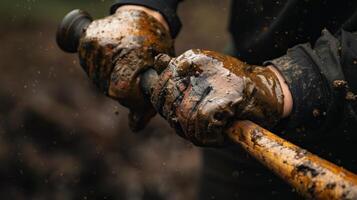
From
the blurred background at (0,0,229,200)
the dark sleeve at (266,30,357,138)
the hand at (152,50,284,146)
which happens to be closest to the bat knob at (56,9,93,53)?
the hand at (152,50,284,146)

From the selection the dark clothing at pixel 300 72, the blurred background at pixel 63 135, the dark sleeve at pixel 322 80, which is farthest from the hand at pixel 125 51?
the blurred background at pixel 63 135

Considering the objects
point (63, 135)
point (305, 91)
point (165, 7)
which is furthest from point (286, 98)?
point (63, 135)

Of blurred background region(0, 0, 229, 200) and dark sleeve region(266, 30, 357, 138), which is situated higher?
dark sleeve region(266, 30, 357, 138)

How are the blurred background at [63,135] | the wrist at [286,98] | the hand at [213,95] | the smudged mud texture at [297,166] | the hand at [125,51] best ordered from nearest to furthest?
the smudged mud texture at [297,166]
the hand at [213,95]
the wrist at [286,98]
the hand at [125,51]
the blurred background at [63,135]

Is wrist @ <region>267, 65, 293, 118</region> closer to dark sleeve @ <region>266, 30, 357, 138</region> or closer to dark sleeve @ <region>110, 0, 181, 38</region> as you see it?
dark sleeve @ <region>266, 30, 357, 138</region>

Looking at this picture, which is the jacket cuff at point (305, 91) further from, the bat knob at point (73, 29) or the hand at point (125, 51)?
the bat knob at point (73, 29)

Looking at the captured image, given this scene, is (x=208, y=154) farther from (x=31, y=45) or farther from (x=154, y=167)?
(x=31, y=45)
